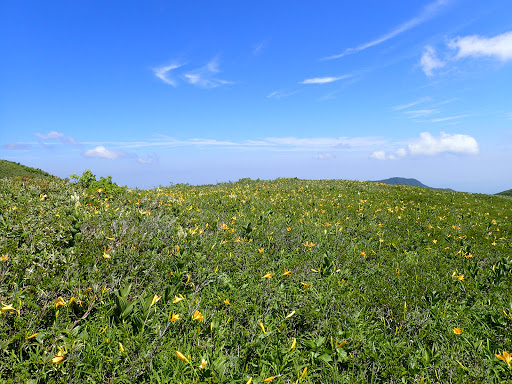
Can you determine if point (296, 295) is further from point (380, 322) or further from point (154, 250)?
point (154, 250)

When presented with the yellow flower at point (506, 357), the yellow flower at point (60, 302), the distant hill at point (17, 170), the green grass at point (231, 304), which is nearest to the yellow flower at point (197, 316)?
the green grass at point (231, 304)

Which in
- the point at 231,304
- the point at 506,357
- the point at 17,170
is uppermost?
the point at 17,170

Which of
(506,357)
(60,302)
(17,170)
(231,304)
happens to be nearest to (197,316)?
(231,304)

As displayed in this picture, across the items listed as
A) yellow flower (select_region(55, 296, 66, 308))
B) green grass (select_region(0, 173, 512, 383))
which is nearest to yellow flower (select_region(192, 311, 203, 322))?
green grass (select_region(0, 173, 512, 383))

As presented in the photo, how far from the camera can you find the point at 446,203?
13523 millimetres

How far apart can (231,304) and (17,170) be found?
23500 millimetres

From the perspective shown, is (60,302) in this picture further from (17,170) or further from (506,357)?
(17,170)

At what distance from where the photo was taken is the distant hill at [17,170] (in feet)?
61.6

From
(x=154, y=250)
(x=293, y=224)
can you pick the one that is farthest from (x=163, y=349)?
(x=293, y=224)

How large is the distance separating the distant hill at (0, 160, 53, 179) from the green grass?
15.4 m

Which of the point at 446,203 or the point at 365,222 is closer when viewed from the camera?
the point at 365,222

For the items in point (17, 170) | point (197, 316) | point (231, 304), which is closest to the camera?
point (197, 316)

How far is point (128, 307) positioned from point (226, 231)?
3335 millimetres

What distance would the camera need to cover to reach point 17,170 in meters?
20.0
